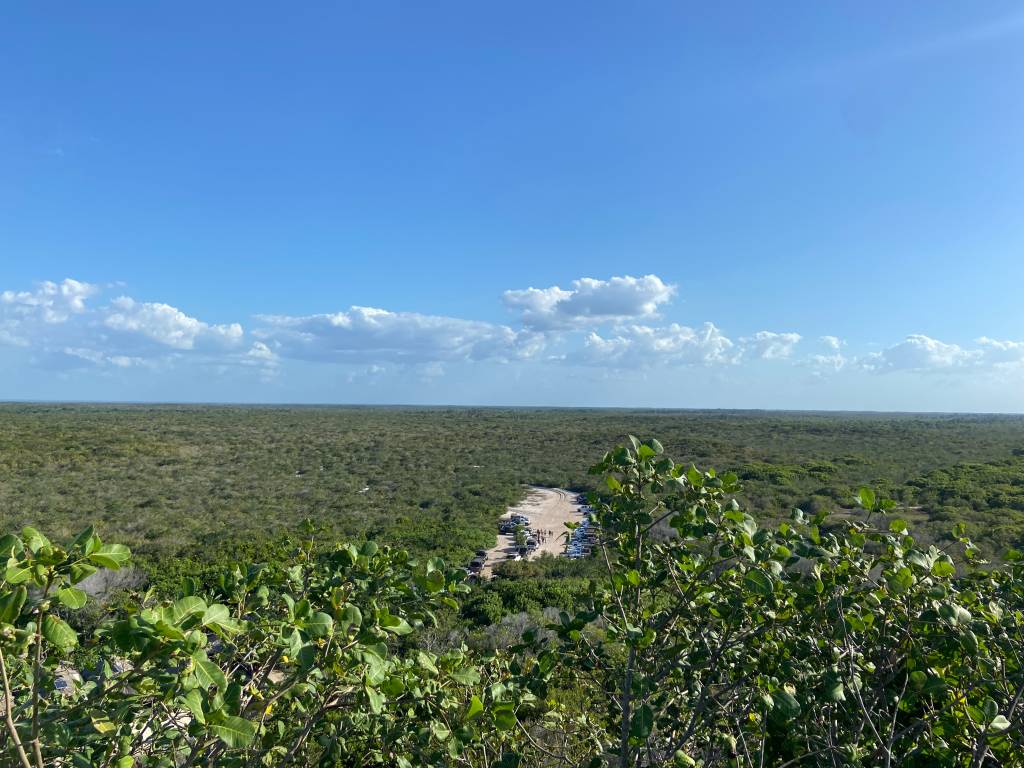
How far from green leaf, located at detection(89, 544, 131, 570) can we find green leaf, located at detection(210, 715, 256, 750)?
47 cm

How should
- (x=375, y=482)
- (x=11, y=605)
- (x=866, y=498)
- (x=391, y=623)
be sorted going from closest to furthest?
(x=11, y=605) < (x=391, y=623) < (x=866, y=498) < (x=375, y=482)

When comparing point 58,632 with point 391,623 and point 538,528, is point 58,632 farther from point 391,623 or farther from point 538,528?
point 538,528

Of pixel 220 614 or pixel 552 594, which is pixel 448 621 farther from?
pixel 220 614

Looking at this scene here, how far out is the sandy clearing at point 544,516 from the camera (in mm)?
17234

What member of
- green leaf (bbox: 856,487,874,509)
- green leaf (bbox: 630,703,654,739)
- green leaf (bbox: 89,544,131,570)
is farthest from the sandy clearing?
green leaf (bbox: 89,544,131,570)

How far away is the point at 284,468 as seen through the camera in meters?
32.6

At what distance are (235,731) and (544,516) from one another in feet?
73.2

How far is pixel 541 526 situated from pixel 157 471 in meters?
21.8

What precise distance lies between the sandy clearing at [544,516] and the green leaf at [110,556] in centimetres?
1355

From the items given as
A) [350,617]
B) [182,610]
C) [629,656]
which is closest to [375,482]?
[629,656]

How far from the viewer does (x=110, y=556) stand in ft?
4.42

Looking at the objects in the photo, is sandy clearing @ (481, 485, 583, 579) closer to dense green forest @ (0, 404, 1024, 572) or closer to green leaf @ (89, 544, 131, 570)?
dense green forest @ (0, 404, 1024, 572)

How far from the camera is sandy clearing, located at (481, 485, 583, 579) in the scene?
56.5ft

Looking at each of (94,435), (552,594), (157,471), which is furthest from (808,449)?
(94,435)
